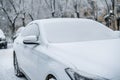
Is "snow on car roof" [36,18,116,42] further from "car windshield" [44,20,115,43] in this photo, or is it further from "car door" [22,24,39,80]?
"car door" [22,24,39,80]

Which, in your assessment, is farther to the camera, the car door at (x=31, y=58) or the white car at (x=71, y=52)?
the car door at (x=31, y=58)

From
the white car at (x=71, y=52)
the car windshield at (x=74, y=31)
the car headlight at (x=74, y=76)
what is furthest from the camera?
the car windshield at (x=74, y=31)

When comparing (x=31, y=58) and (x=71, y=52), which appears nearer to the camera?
(x=71, y=52)

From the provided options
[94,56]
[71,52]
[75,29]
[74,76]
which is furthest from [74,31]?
[74,76]

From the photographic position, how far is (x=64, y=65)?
4281mm

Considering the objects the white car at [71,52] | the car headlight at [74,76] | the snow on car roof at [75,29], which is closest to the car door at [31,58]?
the white car at [71,52]

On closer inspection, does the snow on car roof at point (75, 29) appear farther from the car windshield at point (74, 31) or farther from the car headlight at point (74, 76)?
the car headlight at point (74, 76)

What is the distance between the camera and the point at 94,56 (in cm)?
435

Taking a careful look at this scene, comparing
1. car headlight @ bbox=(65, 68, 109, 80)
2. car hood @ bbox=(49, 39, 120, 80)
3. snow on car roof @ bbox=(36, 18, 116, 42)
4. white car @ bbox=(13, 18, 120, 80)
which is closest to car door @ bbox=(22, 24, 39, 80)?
white car @ bbox=(13, 18, 120, 80)

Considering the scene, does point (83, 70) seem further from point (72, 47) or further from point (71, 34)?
point (71, 34)

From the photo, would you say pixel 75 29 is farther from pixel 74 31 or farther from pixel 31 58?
pixel 31 58

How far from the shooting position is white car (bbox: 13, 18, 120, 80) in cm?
399

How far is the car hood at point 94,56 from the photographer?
12.8 ft

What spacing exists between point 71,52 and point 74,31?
1.35 meters
